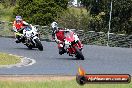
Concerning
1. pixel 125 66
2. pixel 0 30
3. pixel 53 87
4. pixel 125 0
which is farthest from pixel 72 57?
pixel 125 0

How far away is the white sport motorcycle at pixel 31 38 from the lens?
24266mm

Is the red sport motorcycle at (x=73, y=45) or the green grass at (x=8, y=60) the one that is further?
the red sport motorcycle at (x=73, y=45)

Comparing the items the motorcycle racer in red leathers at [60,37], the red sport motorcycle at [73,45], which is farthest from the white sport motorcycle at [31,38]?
the red sport motorcycle at [73,45]

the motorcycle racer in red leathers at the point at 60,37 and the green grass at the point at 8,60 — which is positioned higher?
the motorcycle racer in red leathers at the point at 60,37

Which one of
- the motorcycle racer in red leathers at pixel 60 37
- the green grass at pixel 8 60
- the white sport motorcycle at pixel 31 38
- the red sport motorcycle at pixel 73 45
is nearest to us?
the green grass at pixel 8 60

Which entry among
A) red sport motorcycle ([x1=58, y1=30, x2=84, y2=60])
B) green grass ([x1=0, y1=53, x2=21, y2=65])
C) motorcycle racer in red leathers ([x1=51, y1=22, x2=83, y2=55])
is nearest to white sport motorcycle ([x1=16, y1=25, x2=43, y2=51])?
motorcycle racer in red leathers ([x1=51, y1=22, x2=83, y2=55])

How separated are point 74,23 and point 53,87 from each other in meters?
31.7

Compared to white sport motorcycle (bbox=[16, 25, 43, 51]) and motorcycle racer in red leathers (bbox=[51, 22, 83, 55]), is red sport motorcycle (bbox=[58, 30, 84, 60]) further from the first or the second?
white sport motorcycle (bbox=[16, 25, 43, 51])

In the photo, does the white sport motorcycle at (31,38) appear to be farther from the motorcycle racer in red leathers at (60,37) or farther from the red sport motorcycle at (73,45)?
the red sport motorcycle at (73,45)

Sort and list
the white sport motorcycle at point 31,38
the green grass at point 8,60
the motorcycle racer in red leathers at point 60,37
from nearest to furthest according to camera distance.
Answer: the green grass at point 8,60
the motorcycle racer in red leathers at point 60,37
the white sport motorcycle at point 31,38

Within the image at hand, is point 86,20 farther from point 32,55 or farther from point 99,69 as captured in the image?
point 99,69

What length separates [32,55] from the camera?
2170 cm

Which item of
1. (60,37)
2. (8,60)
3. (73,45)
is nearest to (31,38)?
(60,37)

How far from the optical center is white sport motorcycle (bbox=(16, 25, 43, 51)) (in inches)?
955
